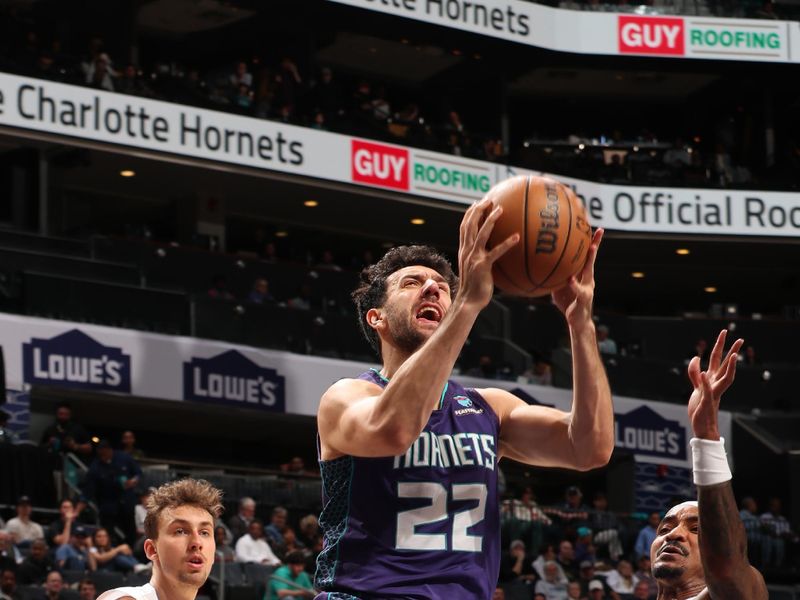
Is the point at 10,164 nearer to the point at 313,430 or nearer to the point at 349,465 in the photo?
the point at 313,430

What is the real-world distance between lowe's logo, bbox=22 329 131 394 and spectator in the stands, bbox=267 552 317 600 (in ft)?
24.8

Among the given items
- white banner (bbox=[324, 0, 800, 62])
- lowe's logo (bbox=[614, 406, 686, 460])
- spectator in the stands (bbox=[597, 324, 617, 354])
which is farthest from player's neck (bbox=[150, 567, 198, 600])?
white banner (bbox=[324, 0, 800, 62])

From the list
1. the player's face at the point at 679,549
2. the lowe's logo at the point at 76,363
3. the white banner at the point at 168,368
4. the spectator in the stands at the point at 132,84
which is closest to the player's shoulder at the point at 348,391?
the player's face at the point at 679,549

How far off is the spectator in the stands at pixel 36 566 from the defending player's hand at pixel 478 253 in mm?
11518

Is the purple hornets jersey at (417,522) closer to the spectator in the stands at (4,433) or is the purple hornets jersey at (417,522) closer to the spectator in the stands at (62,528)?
the spectator in the stands at (62,528)

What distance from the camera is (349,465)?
4719 mm

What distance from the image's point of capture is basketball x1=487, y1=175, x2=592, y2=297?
14.8 ft

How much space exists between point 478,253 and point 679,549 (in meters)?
1.49

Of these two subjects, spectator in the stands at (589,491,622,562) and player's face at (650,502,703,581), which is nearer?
player's face at (650,502,703,581)

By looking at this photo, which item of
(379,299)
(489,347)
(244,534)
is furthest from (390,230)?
(379,299)

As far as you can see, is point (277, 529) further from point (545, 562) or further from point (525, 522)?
point (525, 522)

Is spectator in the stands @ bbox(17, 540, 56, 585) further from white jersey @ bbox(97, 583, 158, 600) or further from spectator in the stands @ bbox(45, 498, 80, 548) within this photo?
white jersey @ bbox(97, 583, 158, 600)

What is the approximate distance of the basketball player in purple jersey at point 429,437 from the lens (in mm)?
4406

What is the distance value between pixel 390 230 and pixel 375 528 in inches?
1109
